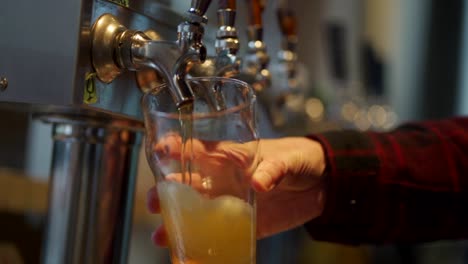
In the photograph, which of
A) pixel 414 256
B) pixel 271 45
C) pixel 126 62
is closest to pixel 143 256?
pixel 271 45

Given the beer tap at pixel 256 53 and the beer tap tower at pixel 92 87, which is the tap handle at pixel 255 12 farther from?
the beer tap tower at pixel 92 87

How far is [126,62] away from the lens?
1.61 feet

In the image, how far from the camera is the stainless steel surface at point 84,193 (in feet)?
1.85

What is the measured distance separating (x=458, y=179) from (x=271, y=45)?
13.1 inches

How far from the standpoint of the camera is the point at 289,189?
667 mm

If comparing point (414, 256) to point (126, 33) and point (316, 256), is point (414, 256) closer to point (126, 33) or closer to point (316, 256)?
point (316, 256)

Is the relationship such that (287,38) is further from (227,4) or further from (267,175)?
(267,175)

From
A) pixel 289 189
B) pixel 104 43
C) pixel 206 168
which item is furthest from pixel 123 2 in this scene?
pixel 289 189

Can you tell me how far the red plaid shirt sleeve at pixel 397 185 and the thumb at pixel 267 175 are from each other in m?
0.16

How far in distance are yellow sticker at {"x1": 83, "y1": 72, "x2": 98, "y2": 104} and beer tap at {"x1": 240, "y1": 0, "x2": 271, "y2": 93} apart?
0.83 feet

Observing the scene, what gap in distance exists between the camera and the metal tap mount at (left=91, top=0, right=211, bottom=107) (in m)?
0.46

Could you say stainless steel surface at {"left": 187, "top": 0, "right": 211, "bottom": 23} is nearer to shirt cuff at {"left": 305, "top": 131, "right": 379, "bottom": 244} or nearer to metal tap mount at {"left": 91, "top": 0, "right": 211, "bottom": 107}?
metal tap mount at {"left": 91, "top": 0, "right": 211, "bottom": 107}

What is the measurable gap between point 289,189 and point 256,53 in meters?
0.17

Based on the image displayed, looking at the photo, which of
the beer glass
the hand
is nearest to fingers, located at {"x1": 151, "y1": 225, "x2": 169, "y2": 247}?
the hand
